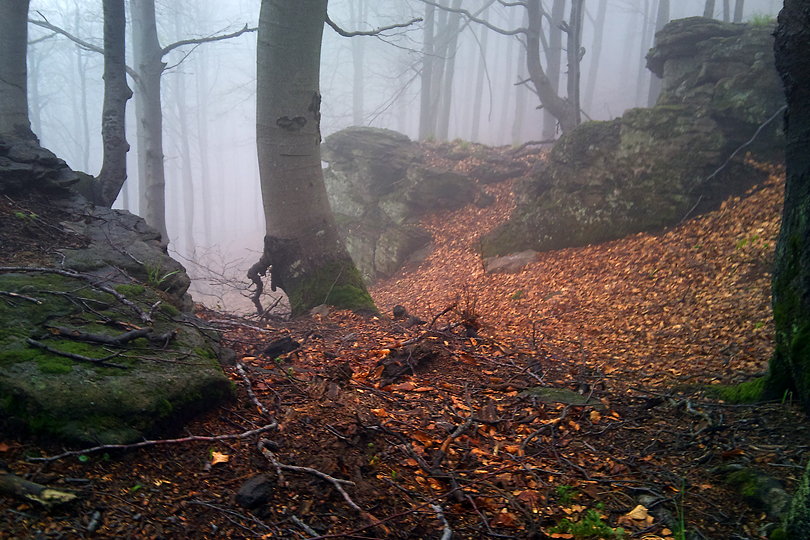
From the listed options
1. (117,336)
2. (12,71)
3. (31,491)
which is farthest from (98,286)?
(12,71)

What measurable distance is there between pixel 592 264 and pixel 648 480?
19.6 feet

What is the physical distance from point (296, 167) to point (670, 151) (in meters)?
6.69

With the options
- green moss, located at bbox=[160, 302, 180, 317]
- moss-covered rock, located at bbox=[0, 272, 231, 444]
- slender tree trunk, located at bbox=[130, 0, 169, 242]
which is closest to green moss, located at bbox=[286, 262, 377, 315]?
green moss, located at bbox=[160, 302, 180, 317]

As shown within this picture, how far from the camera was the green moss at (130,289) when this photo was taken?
360cm

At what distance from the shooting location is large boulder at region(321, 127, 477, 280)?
40.2 ft

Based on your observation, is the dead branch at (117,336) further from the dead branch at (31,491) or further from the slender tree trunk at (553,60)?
the slender tree trunk at (553,60)

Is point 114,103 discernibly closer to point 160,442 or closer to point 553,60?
point 160,442

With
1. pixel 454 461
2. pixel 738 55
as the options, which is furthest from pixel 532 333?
→ pixel 738 55

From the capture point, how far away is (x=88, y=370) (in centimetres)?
239

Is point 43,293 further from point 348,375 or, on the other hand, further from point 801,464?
point 801,464

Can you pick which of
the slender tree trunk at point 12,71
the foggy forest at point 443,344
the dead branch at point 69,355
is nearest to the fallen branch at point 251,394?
the foggy forest at point 443,344

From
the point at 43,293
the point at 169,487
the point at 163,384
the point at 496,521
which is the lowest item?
the point at 496,521

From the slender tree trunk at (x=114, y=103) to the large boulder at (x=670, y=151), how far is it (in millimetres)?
6877

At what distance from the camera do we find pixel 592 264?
26.9 feet
